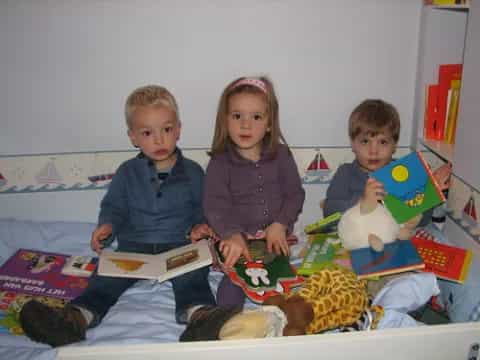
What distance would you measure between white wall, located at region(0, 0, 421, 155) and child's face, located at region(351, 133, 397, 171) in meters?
0.24

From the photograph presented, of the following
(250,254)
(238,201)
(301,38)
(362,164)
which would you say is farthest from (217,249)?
(301,38)

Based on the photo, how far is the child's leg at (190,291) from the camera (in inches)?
53.7

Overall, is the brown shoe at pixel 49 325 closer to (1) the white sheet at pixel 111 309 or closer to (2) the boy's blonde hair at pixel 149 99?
(1) the white sheet at pixel 111 309

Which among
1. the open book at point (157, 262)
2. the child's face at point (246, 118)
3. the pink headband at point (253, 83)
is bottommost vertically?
the open book at point (157, 262)

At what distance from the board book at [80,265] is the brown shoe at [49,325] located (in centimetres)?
31

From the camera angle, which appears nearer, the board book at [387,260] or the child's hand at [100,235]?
the board book at [387,260]

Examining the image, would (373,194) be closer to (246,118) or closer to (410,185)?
(410,185)

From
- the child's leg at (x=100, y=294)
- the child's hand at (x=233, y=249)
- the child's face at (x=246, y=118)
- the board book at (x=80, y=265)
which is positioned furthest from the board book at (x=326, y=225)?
the board book at (x=80, y=265)

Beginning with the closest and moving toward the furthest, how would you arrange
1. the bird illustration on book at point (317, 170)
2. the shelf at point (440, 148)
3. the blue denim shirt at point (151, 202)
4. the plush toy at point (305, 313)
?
the plush toy at point (305, 313) < the shelf at point (440, 148) < the blue denim shirt at point (151, 202) < the bird illustration on book at point (317, 170)

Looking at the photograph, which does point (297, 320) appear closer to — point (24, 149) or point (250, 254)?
point (250, 254)

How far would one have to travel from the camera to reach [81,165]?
6.07ft

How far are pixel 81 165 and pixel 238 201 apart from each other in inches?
24.5

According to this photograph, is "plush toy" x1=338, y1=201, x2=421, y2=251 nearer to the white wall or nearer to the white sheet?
the white sheet

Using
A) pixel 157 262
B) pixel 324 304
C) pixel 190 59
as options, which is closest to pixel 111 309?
pixel 157 262
